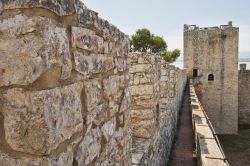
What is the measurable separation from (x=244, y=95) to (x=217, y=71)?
3021 mm

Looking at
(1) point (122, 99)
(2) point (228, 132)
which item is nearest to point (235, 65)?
(2) point (228, 132)

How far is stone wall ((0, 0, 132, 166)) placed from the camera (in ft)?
3.92

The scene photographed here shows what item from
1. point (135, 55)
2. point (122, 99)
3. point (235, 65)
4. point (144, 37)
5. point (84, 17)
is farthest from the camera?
point (144, 37)

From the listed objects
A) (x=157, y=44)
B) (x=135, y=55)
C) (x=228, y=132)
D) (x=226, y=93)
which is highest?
(x=157, y=44)

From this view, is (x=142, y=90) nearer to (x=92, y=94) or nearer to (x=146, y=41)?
(x=92, y=94)

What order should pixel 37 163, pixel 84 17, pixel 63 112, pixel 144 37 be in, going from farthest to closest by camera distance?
pixel 144 37 → pixel 84 17 → pixel 63 112 → pixel 37 163

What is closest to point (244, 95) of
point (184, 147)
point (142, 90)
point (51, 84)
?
point (184, 147)

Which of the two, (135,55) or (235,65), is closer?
(135,55)

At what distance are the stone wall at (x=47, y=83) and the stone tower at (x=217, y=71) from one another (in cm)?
2108

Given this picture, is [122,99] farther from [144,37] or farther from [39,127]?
[144,37]

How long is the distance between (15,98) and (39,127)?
0.52ft

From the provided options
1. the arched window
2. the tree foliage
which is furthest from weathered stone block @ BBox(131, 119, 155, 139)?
the tree foliage

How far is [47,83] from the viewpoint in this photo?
1252 millimetres

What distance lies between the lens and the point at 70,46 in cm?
146
